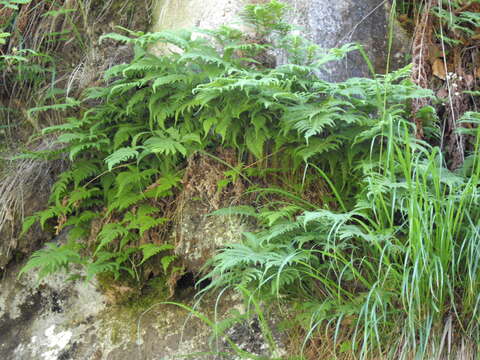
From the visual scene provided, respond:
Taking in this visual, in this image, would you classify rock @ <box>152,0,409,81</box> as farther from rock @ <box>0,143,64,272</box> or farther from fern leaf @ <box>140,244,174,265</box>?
rock @ <box>0,143,64,272</box>

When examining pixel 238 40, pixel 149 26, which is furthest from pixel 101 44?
pixel 238 40

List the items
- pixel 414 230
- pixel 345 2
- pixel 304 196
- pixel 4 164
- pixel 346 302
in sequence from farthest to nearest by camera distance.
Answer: pixel 4 164 → pixel 345 2 → pixel 304 196 → pixel 346 302 → pixel 414 230

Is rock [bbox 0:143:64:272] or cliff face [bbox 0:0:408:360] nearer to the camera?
cliff face [bbox 0:0:408:360]

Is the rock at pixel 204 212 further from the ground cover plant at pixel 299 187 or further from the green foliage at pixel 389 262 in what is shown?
the green foliage at pixel 389 262

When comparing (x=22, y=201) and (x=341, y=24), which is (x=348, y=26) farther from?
(x=22, y=201)

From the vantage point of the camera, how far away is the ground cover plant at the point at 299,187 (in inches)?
106

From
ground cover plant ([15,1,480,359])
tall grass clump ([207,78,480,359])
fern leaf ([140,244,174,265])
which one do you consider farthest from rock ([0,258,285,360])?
tall grass clump ([207,78,480,359])

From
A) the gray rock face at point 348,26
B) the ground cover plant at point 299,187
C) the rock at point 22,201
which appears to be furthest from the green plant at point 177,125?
the gray rock face at point 348,26

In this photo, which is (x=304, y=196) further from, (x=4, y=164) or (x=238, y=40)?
(x=4, y=164)

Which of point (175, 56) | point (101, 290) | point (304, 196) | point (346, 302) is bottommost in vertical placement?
point (101, 290)

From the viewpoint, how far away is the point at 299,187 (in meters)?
3.51

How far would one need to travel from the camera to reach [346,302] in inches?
116

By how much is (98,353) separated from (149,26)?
102 inches

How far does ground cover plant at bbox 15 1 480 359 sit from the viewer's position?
8.86 ft
